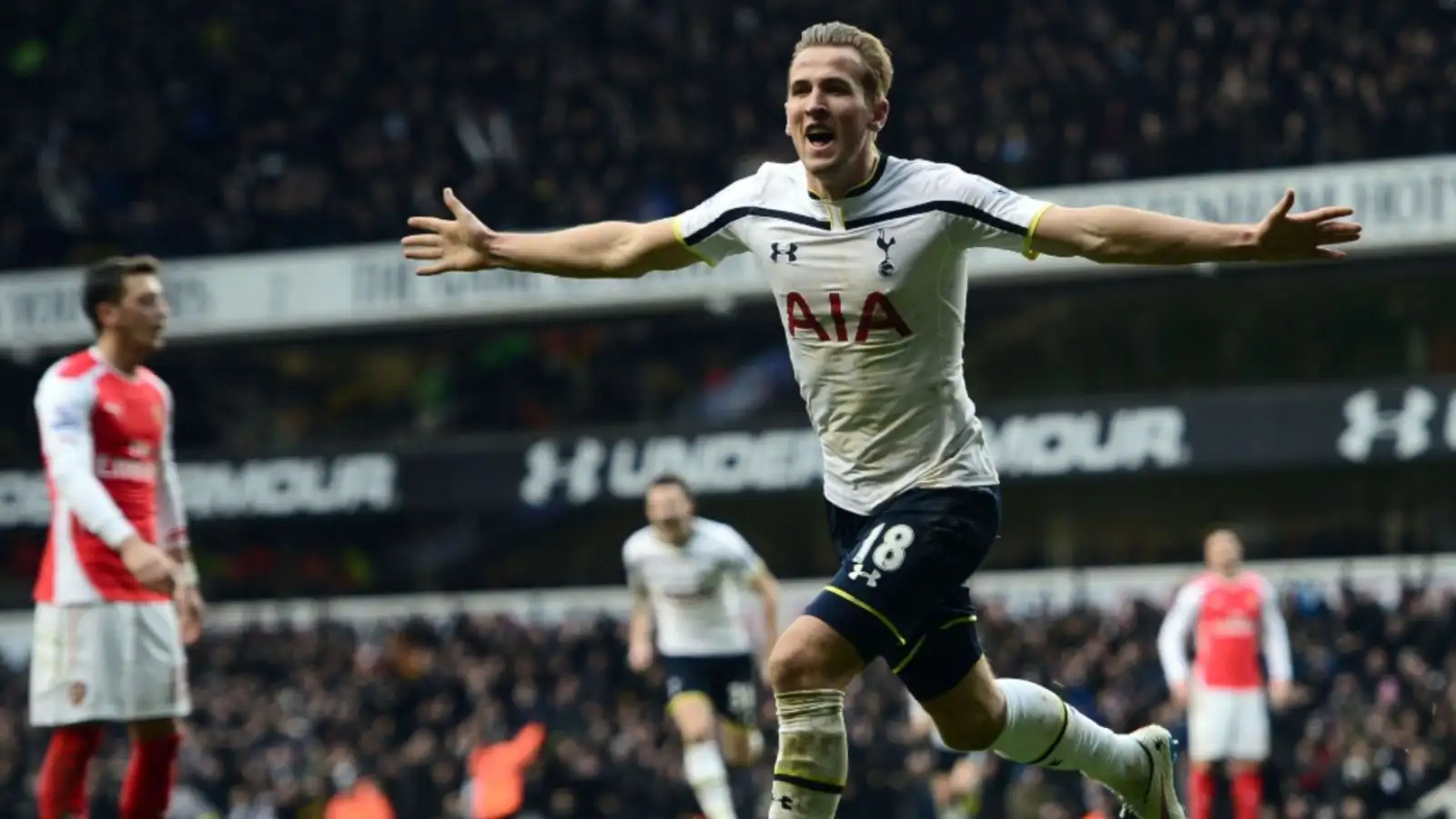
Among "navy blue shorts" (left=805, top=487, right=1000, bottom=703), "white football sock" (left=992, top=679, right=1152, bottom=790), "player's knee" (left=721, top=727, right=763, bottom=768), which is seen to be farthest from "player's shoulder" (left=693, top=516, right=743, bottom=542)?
"navy blue shorts" (left=805, top=487, right=1000, bottom=703)

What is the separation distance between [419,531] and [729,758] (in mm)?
15465

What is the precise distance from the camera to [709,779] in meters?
12.1

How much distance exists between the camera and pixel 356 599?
27.8 m

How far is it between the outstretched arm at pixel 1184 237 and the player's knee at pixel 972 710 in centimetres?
138

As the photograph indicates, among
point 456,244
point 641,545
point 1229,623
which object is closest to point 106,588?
point 456,244

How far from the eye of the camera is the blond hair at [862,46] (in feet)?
20.3

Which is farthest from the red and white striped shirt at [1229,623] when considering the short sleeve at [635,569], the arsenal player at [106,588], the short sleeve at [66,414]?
the short sleeve at [66,414]

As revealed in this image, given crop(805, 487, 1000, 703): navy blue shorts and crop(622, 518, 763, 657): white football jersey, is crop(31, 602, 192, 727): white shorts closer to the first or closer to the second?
crop(805, 487, 1000, 703): navy blue shorts

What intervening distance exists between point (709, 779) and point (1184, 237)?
705cm

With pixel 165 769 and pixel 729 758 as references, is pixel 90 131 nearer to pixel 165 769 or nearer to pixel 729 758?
pixel 729 758

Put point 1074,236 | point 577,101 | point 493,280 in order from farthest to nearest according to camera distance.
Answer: point 577,101 < point 493,280 < point 1074,236

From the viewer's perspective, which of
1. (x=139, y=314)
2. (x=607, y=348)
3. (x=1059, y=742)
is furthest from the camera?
(x=607, y=348)

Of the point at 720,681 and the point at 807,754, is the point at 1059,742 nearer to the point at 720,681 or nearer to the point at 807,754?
the point at 807,754

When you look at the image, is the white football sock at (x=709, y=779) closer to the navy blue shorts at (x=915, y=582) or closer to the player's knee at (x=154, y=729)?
the player's knee at (x=154, y=729)
